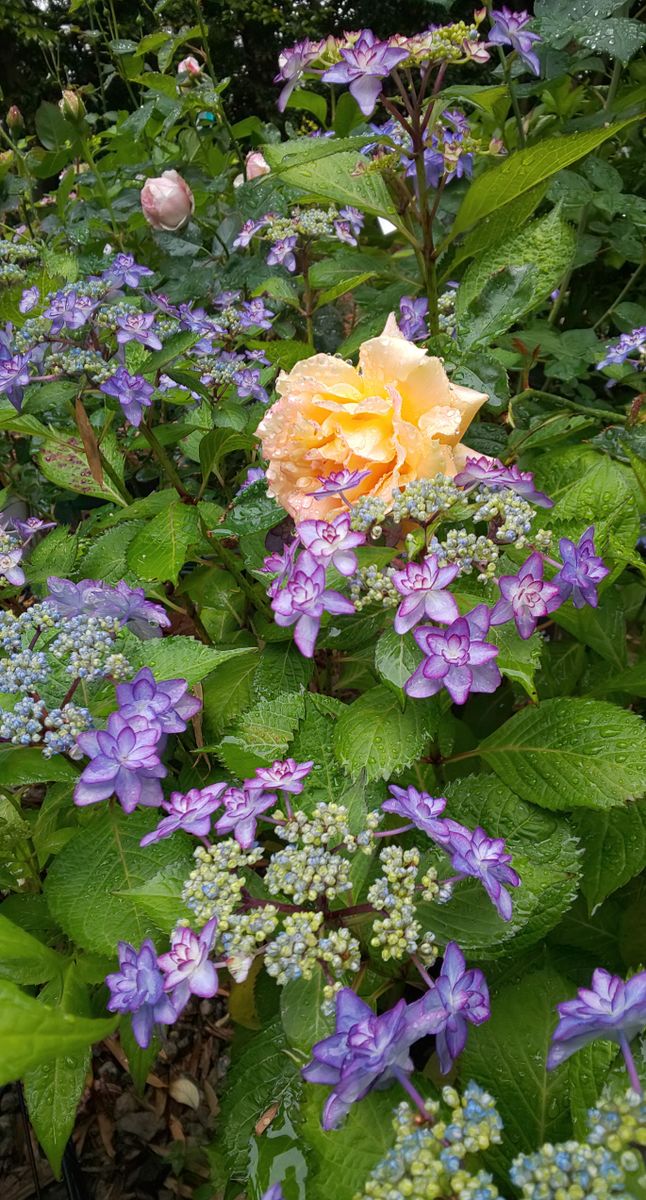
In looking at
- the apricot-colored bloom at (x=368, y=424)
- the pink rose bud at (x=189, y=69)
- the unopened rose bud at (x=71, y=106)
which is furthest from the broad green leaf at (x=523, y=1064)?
the pink rose bud at (x=189, y=69)

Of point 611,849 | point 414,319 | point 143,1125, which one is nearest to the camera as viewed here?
point 611,849

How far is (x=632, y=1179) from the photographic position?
1.33 ft

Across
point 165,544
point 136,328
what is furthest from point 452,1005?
point 136,328

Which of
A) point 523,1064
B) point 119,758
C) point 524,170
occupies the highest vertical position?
point 524,170

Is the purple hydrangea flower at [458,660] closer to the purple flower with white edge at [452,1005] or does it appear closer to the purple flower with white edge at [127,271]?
the purple flower with white edge at [452,1005]

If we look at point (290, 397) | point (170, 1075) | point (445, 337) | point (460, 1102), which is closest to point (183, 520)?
point (290, 397)

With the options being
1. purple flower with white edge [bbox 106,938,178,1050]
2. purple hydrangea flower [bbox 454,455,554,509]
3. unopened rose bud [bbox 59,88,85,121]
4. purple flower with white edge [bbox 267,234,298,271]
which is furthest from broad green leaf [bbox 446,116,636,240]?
unopened rose bud [bbox 59,88,85,121]

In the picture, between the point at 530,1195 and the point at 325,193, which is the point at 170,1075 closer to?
the point at 530,1195

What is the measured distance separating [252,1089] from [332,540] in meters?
0.47

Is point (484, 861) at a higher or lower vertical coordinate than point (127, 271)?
lower

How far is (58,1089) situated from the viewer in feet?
2.31

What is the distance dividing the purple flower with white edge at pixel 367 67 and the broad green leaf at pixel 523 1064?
77cm

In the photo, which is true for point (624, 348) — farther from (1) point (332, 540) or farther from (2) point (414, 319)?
(1) point (332, 540)

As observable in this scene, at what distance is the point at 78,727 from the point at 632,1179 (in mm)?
450
